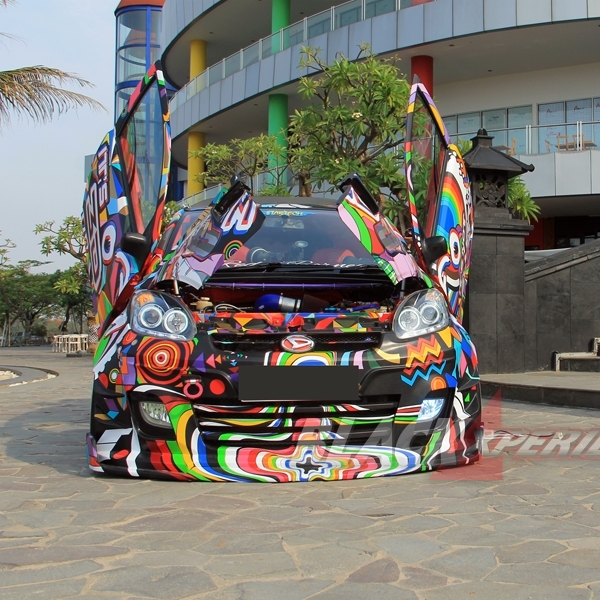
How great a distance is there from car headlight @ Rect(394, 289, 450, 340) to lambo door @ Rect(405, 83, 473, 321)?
436 mm

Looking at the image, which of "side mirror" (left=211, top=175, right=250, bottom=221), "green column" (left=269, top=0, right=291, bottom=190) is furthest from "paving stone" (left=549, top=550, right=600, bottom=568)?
"green column" (left=269, top=0, right=291, bottom=190)

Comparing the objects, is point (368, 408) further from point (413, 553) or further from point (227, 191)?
point (227, 191)

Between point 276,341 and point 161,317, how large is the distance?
0.60 meters

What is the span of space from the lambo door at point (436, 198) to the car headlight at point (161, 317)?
4.73 ft

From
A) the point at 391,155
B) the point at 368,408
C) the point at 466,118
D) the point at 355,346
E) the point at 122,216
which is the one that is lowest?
the point at 368,408

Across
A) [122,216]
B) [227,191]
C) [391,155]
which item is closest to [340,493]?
[227,191]

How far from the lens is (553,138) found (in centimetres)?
2242

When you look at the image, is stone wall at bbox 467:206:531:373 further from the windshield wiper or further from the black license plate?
the black license plate

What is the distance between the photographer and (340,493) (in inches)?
154

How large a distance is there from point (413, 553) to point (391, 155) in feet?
33.5

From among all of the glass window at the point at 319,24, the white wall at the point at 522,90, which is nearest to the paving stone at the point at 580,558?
the glass window at the point at 319,24

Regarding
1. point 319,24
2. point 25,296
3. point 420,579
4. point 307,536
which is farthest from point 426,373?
point 25,296

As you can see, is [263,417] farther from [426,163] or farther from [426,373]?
[426,163]

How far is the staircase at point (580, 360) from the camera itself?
1119cm
